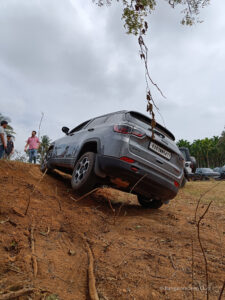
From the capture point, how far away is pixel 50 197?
13.3 feet

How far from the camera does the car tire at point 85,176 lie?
153 inches

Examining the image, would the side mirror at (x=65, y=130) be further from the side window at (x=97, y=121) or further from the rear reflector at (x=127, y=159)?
the rear reflector at (x=127, y=159)

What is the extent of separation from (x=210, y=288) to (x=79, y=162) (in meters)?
2.98

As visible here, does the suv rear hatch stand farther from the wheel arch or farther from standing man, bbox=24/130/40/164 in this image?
standing man, bbox=24/130/40/164

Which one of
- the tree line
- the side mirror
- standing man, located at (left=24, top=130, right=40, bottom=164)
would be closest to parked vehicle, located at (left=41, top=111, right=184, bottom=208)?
the side mirror

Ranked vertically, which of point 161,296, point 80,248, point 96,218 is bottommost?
point 161,296

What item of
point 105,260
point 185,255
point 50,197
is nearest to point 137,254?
point 105,260

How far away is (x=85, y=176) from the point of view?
12.9 feet

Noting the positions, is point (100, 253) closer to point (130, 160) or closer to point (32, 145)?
point (130, 160)

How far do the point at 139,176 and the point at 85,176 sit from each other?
0.93m

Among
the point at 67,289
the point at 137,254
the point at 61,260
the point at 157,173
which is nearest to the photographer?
the point at 67,289

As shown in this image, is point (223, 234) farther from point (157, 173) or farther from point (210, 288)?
point (210, 288)

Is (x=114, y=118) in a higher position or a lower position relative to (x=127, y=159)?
higher

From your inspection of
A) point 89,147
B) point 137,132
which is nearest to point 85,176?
point 89,147
